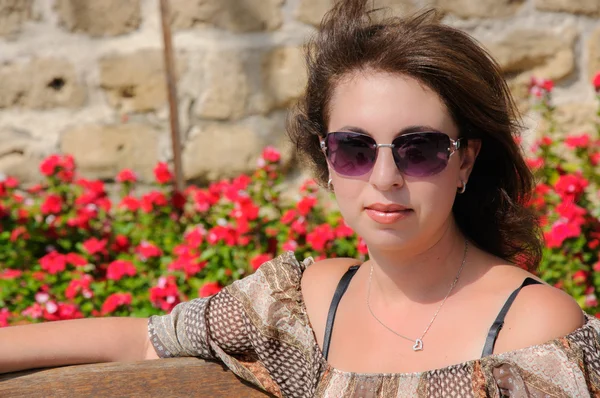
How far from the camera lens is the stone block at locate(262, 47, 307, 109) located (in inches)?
126

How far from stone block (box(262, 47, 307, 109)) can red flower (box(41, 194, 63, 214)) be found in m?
0.92

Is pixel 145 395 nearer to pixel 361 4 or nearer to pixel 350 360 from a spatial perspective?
pixel 350 360

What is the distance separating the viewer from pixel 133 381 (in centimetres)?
186

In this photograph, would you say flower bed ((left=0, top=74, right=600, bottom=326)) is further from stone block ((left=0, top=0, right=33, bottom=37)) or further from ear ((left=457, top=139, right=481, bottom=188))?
ear ((left=457, top=139, right=481, bottom=188))

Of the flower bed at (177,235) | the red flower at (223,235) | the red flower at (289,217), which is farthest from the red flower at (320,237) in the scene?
the red flower at (223,235)

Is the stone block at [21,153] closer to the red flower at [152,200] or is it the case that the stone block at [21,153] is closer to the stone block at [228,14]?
the red flower at [152,200]

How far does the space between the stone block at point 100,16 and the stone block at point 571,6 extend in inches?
63.8

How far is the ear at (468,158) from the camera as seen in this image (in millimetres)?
1701

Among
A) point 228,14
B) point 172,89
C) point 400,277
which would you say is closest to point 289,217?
point 172,89

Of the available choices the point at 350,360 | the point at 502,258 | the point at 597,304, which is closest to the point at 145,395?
the point at 350,360

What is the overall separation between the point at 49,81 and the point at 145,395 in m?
1.73

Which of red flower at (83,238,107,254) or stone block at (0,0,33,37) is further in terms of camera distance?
stone block at (0,0,33,37)

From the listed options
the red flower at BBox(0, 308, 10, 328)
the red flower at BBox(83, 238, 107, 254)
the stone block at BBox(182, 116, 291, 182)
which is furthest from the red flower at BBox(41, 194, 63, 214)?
the stone block at BBox(182, 116, 291, 182)

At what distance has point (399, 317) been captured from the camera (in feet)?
5.88
